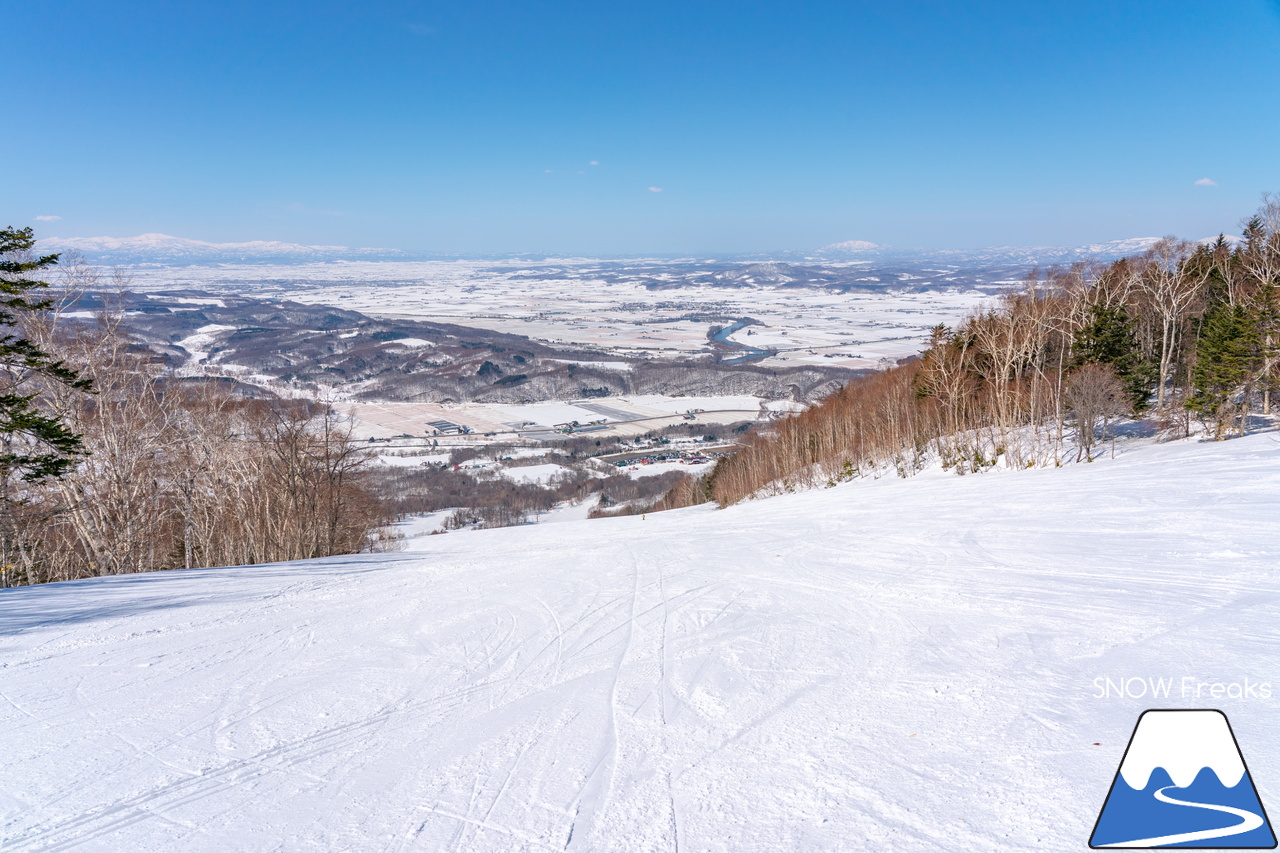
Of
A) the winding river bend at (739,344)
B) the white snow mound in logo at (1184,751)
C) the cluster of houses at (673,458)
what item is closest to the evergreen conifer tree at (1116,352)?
the white snow mound in logo at (1184,751)

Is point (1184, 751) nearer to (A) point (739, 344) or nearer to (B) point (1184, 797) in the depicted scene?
(B) point (1184, 797)

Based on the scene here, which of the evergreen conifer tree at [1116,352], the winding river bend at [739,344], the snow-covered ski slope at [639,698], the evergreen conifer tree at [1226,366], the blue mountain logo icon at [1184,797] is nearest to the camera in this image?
the blue mountain logo icon at [1184,797]

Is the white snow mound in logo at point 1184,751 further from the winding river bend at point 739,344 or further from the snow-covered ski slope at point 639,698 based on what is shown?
the winding river bend at point 739,344

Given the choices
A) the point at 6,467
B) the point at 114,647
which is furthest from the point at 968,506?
the point at 6,467

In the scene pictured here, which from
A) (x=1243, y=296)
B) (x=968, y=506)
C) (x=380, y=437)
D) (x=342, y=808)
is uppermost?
(x=1243, y=296)

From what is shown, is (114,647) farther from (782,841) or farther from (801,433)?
(801,433)

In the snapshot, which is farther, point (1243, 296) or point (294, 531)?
point (1243, 296)

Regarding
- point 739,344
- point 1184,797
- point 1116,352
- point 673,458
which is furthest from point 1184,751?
point 739,344
